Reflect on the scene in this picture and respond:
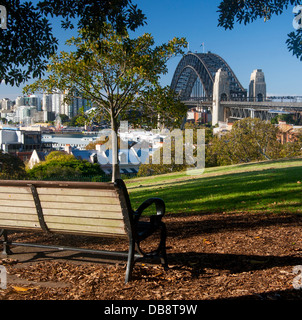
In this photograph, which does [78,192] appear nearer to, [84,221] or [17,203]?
[84,221]

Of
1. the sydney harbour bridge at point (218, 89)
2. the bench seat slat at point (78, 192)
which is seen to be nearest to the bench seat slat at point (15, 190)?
the bench seat slat at point (78, 192)

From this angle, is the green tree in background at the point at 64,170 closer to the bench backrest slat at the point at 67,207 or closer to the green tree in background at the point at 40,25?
the green tree in background at the point at 40,25

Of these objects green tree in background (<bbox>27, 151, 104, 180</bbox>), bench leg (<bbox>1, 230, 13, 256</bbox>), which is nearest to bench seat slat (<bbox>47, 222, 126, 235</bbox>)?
bench leg (<bbox>1, 230, 13, 256</bbox>)

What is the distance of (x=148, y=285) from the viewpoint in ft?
9.52

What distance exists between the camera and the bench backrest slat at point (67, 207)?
3000 mm

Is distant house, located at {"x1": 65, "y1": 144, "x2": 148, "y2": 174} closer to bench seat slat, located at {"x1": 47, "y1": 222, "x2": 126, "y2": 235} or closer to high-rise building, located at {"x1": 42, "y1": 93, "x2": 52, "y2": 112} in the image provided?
bench seat slat, located at {"x1": 47, "y1": 222, "x2": 126, "y2": 235}

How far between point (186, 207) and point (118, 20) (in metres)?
3.22

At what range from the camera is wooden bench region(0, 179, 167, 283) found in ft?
9.79

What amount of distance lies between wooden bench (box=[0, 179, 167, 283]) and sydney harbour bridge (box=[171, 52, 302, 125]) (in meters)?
42.6

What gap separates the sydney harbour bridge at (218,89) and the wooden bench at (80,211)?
4258 cm

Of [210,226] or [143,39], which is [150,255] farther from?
[143,39]

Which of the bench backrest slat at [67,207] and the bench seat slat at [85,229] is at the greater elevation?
the bench backrest slat at [67,207]
